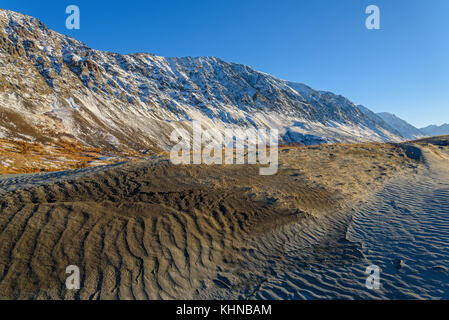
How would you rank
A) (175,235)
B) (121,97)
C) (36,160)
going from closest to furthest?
(175,235), (36,160), (121,97)

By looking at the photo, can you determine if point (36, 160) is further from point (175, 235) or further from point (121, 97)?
point (121, 97)

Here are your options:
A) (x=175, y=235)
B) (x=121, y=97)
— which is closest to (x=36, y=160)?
(x=175, y=235)

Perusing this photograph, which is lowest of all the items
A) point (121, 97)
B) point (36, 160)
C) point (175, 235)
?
point (175, 235)

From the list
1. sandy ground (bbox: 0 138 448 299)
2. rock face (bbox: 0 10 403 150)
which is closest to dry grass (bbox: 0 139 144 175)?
rock face (bbox: 0 10 403 150)

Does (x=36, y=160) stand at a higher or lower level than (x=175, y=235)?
higher

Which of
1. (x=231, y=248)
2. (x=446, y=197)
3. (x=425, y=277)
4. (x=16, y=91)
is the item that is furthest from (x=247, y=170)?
(x=16, y=91)

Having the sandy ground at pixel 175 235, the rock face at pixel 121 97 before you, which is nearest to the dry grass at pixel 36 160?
the rock face at pixel 121 97
